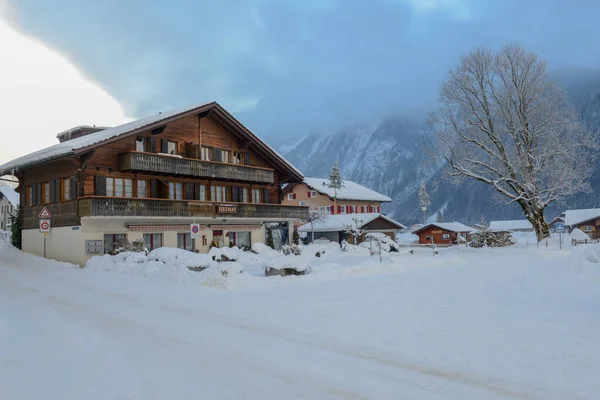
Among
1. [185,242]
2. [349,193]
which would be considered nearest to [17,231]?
[185,242]

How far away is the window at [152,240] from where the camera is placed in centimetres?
3238

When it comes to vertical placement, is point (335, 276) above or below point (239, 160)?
below

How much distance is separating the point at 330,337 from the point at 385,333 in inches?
44.0

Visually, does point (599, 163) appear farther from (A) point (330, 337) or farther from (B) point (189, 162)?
(A) point (330, 337)

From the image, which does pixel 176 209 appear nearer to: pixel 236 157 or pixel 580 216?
pixel 236 157

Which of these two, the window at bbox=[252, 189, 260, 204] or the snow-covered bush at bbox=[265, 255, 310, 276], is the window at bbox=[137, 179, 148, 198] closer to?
the window at bbox=[252, 189, 260, 204]

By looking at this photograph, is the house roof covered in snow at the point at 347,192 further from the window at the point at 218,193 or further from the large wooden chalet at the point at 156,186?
the window at the point at 218,193

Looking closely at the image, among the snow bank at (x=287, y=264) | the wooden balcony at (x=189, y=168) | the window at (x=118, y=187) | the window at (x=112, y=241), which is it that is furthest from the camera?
the window at (x=118, y=187)

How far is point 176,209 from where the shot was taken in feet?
109

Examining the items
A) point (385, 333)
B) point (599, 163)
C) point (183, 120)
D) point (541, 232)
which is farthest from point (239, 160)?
point (599, 163)

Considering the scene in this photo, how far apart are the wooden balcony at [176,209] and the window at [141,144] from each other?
4009mm

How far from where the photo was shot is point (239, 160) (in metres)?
40.6

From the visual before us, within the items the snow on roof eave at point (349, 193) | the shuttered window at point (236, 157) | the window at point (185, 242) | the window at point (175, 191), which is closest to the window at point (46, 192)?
the window at point (175, 191)

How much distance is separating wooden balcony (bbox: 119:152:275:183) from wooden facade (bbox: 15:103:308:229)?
0.06 metres
